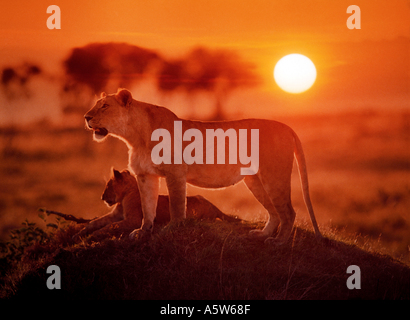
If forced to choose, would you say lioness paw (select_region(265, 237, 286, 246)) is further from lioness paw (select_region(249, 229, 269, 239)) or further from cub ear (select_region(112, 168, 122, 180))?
cub ear (select_region(112, 168, 122, 180))

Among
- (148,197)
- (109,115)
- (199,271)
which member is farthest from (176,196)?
(109,115)

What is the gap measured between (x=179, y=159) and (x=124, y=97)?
129 centimetres

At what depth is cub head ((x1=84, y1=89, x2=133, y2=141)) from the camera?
8.03 meters

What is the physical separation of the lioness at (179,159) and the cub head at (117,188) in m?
1.13

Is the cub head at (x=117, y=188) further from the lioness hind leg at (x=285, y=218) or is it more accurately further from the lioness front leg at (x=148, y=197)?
the lioness hind leg at (x=285, y=218)

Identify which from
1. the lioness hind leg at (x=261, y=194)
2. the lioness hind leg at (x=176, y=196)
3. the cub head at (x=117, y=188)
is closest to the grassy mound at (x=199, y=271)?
the lioness hind leg at (x=176, y=196)

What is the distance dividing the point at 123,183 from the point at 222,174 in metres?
2.03

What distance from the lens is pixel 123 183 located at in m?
9.48

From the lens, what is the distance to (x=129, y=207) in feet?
30.0

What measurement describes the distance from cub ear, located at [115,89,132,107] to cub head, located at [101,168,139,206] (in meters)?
1.82

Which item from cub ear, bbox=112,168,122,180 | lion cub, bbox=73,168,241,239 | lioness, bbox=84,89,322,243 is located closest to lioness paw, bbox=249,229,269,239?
lioness, bbox=84,89,322,243

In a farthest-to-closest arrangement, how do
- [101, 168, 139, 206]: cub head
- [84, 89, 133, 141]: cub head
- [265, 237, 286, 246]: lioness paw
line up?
[101, 168, 139, 206]: cub head → [265, 237, 286, 246]: lioness paw → [84, 89, 133, 141]: cub head

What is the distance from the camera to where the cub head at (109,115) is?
8031mm

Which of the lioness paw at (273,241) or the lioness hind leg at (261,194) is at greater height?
the lioness hind leg at (261,194)
